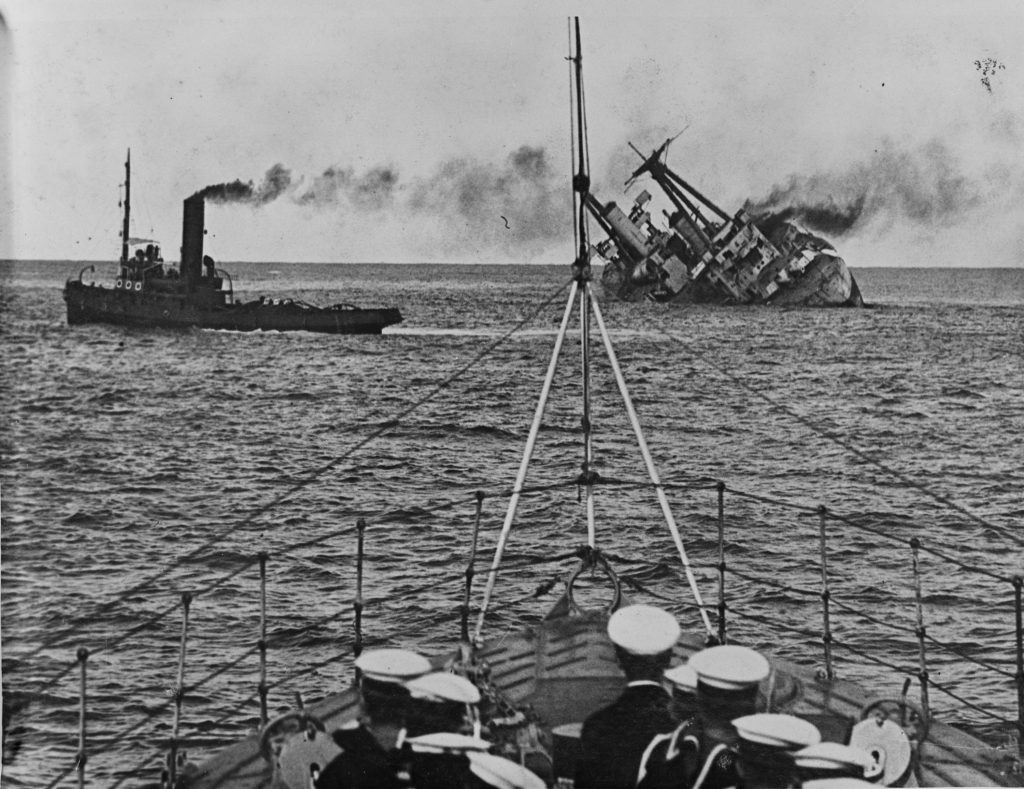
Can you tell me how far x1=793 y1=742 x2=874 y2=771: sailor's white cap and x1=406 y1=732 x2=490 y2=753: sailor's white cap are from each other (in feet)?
3.67

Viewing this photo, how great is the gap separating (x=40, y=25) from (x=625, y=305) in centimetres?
2145

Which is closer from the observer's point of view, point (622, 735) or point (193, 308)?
point (622, 735)

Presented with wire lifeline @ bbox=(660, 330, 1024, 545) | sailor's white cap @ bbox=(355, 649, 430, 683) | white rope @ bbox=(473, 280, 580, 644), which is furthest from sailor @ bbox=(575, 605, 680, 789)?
wire lifeline @ bbox=(660, 330, 1024, 545)

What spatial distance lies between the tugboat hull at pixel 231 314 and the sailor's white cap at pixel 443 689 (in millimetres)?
21213

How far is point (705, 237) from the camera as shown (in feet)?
54.9

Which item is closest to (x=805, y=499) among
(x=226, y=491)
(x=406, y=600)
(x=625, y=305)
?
(x=406, y=600)

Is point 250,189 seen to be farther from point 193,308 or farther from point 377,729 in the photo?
point 193,308

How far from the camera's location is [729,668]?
14.2 feet

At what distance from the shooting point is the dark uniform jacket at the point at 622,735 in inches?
159

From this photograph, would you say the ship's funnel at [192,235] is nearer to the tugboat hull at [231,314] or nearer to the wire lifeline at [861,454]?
the tugboat hull at [231,314]

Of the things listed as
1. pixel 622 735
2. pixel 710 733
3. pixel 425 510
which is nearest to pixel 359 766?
pixel 622 735

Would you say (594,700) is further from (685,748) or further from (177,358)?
(177,358)

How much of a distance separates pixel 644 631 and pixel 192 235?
456 inches

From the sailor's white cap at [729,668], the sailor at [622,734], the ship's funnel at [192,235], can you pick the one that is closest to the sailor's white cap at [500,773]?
the sailor at [622,734]
